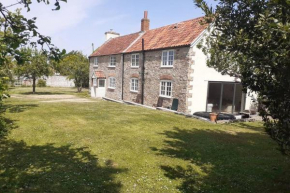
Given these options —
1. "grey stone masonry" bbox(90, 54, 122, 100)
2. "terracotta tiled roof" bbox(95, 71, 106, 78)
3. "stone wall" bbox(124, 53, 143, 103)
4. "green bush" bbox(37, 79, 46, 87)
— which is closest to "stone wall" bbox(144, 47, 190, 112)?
"stone wall" bbox(124, 53, 143, 103)

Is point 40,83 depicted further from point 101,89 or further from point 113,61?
point 113,61

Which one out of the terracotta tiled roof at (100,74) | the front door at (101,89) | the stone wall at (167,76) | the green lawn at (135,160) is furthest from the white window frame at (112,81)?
the green lawn at (135,160)

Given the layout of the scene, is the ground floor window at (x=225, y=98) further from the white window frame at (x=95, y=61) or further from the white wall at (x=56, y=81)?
the white wall at (x=56, y=81)

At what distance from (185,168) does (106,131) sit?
5503 mm

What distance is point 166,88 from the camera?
20.9 meters

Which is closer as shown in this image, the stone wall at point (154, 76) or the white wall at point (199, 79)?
the white wall at point (199, 79)

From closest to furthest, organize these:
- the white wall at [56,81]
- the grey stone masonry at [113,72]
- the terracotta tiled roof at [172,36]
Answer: the terracotta tiled roof at [172,36]
the grey stone masonry at [113,72]
the white wall at [56,81]

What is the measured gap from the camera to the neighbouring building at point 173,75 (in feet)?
61.9

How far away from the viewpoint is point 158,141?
10188 millimetres

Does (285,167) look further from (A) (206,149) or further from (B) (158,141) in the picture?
(B) (158,141)

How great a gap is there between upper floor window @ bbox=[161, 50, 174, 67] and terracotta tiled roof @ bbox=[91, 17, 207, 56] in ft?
1.91

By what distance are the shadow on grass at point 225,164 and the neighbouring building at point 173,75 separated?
8.12 m

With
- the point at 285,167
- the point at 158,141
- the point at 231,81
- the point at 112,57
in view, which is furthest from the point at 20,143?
the point at 112,57

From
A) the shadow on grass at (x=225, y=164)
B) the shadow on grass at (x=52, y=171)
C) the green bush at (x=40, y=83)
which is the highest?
the green bush at (x=40, y=83)
